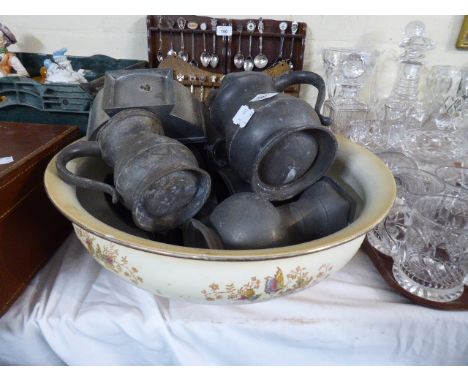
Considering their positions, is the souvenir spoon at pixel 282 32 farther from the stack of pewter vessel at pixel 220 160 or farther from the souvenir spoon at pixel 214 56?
the stack of pewter vessel at pixel 220 160

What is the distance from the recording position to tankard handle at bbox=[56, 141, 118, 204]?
16.8 inches

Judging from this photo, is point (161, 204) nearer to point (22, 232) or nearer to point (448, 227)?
point (22, 232)

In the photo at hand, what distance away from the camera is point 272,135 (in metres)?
0.42

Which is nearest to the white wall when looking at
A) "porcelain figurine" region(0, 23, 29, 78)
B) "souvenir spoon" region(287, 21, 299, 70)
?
"souvenir spoon" region(287, 21, 299, 70)

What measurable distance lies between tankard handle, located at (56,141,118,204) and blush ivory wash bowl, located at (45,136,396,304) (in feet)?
0.07

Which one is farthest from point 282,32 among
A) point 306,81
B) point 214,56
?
point 306,81

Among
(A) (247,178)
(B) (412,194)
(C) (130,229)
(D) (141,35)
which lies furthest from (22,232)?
(D) (141,35)

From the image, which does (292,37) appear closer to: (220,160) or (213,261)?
(220,160)

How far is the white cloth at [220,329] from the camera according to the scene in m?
0.45

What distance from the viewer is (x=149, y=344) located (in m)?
0.46

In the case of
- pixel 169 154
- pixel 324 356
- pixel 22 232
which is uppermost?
pixel 169 154

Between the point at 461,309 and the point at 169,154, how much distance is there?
0.42 meters

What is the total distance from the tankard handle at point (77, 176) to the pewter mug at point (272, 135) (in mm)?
157

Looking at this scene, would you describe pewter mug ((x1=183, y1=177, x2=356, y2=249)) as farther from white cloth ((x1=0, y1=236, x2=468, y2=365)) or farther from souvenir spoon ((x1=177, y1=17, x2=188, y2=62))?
souvenir spoon ((x1=177, y1=17, x2=188, y2=62))
